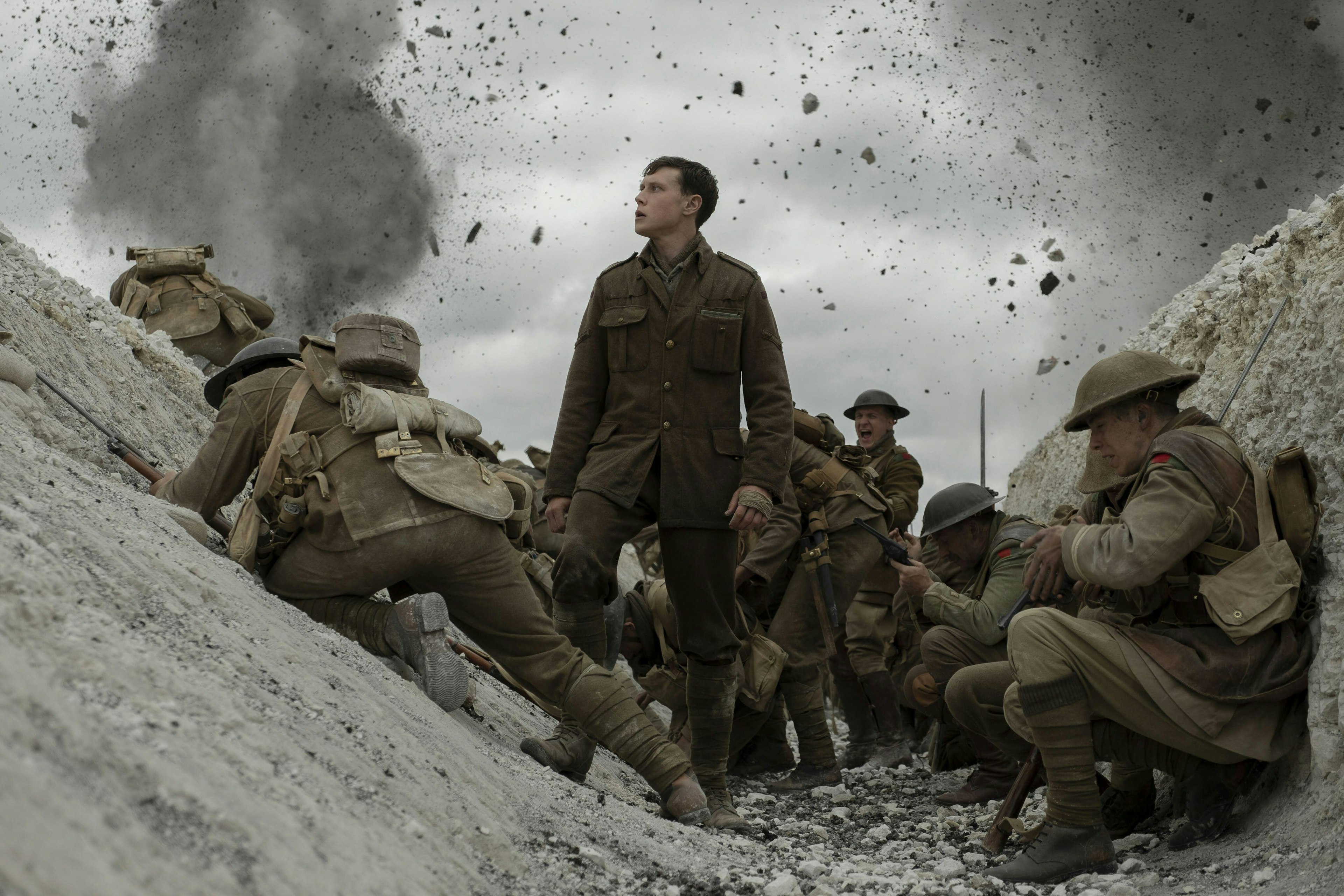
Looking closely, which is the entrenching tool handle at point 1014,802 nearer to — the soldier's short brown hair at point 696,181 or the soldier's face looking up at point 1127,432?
the soldier's face looking up at point 1127,432

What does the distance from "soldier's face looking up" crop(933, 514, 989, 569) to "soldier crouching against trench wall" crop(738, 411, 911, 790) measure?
2.27 ft

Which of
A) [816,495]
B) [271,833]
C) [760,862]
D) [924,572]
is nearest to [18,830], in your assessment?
[271,833]

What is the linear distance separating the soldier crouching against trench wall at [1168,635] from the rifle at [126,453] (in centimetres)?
359

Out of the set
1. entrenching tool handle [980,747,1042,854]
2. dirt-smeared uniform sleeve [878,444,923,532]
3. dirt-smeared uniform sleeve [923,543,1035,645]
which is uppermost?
dirt-smeared uniform sleeve [878,444,923,532]

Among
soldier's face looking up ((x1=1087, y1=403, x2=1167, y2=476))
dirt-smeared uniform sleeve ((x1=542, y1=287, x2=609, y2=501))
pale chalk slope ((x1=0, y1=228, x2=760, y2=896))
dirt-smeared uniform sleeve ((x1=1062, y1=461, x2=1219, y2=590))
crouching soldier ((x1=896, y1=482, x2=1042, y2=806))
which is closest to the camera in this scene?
pale chalk slope ((x1=0, y1=228, x2=760, y2=896))

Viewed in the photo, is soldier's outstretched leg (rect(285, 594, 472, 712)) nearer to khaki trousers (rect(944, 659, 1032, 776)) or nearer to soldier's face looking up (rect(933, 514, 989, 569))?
khaki trousers (rect(944, 659, 1032, 776))

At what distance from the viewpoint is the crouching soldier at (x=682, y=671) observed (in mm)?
6613

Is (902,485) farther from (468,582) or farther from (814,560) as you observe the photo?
(468,582)

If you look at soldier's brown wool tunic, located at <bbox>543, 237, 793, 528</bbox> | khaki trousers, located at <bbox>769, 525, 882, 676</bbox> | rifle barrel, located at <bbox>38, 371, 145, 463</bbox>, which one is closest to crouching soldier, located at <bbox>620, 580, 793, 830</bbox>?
khaki trousers, located at <bbox>769, 525, 882, 676</bbox>

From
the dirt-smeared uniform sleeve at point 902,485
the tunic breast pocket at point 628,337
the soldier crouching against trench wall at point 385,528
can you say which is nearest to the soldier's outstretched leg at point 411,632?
the soldier crouching against trench wall at point 385,528

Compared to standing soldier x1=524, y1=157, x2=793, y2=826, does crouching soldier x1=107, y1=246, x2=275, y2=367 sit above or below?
above

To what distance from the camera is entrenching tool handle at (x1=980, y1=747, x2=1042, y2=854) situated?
4.50 metres

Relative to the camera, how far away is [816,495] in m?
6.96

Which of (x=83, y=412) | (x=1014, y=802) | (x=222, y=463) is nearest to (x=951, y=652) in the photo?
(x=1014, y=802)
